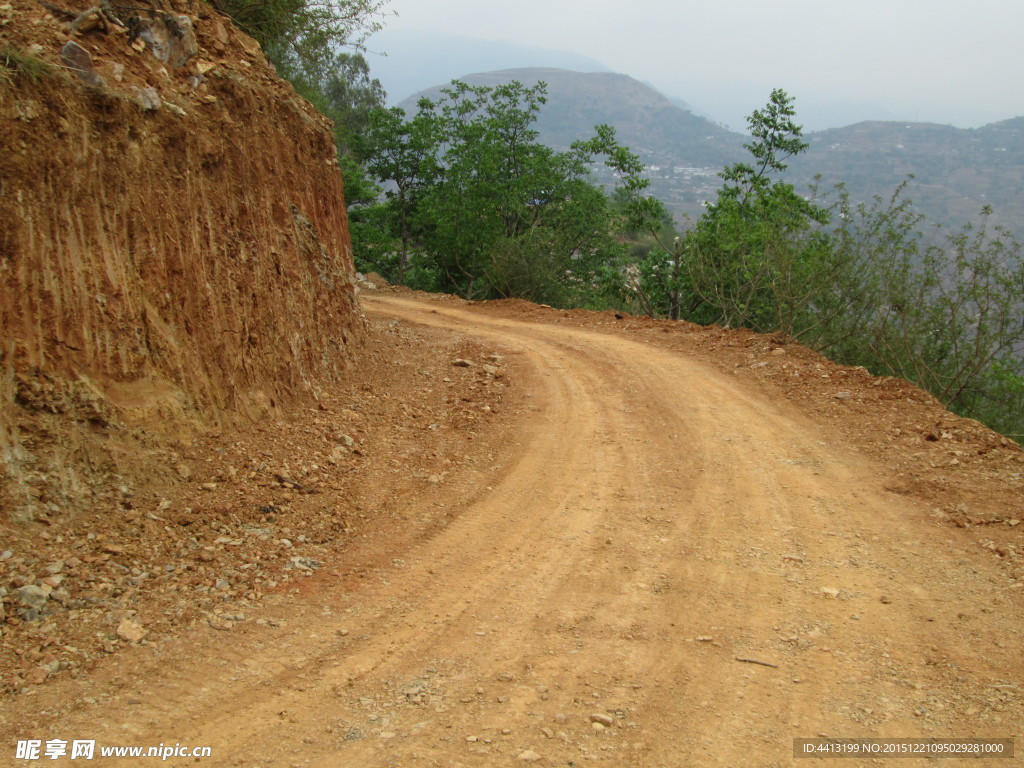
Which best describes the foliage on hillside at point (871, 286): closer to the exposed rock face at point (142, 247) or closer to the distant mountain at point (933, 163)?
the exposed rock face at point (142, 247)

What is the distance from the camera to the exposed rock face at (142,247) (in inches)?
204

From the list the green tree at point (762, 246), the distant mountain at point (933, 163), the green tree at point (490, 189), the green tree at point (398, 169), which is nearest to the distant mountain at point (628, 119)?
the distant mountain at point (933, 163)

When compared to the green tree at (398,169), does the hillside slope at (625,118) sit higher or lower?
higher

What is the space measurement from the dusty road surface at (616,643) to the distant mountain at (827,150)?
40.7 metres

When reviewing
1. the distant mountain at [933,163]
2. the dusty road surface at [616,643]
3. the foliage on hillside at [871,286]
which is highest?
the distant mountain at [933,163]

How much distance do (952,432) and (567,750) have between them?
7.16 meters

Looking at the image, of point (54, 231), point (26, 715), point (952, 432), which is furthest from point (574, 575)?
point (952, 432)

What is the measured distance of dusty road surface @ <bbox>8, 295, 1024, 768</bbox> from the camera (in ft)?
12.2

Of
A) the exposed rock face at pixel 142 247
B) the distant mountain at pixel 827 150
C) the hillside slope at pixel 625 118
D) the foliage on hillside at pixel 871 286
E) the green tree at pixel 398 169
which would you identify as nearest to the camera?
the exposed rock face at pixel 142 247

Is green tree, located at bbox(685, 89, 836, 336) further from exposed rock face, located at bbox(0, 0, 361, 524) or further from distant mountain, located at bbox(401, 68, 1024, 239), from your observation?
distant mountain, located at bbox(401, 68, 1024, 239)

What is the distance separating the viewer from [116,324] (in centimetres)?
576

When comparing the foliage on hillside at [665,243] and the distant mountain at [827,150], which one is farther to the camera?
the distant mountain at [827,150]

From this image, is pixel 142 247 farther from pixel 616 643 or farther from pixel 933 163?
Answer: pixel 933 163

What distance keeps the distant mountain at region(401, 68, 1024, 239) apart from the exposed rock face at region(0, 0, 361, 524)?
125ft
